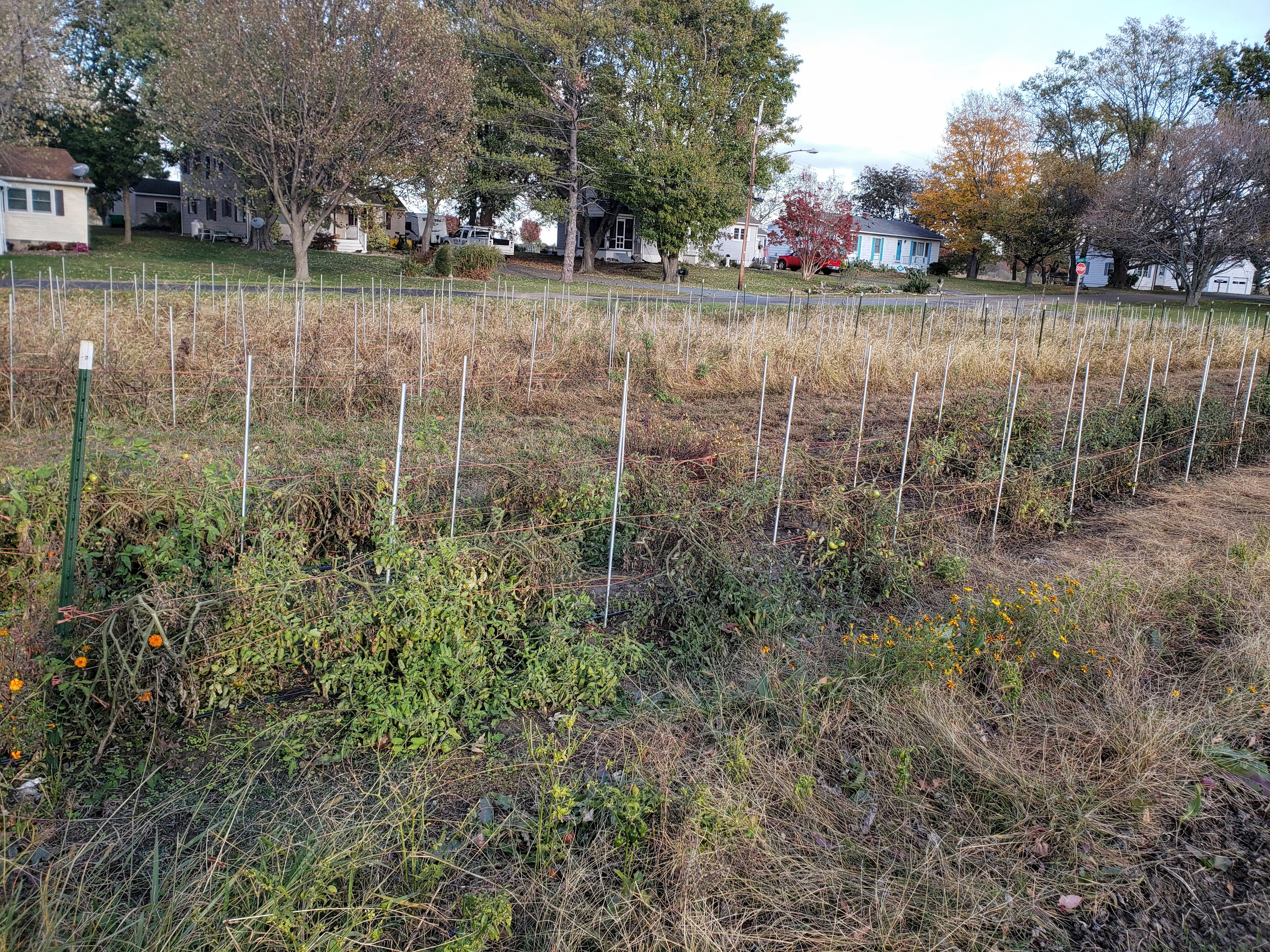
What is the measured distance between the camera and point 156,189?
4444cm

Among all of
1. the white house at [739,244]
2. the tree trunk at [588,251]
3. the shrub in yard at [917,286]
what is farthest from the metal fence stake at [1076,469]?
the white house at [739,244]

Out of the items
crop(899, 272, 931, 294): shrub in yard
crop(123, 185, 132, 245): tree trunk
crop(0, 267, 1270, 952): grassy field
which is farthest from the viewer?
crop(899, 272, 931, 294): shrub in yard

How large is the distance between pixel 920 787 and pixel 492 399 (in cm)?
704

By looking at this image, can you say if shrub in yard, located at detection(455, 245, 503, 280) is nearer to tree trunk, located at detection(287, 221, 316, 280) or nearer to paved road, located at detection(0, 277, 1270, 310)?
paved road, located at detection(0, 277, 1270, 310)

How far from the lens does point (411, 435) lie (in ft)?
25.4

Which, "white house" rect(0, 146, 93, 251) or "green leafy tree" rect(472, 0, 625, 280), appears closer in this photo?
"green leafy tree" rect(472, 0, 625, 280)

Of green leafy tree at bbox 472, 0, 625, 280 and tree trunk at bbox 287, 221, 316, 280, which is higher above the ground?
green leafy tree at bbox 472, 0, 625, 280

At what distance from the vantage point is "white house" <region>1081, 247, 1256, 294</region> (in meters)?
49.5

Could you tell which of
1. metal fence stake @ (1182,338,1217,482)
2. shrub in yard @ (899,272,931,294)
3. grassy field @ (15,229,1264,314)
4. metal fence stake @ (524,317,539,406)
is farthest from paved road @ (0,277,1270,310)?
metal fence stake @ (1182,338,1217,482)

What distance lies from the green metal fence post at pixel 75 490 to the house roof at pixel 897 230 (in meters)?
45.6

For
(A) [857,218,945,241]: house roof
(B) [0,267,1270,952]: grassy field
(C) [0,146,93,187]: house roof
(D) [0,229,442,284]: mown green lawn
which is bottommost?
(B) [0,267,1270,952]: grassy field

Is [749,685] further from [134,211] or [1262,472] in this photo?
[134,211]

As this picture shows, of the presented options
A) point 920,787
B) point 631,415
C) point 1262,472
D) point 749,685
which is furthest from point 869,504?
point 1262,472

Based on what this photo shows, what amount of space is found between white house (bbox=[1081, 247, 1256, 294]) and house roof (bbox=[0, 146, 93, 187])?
153 feet
